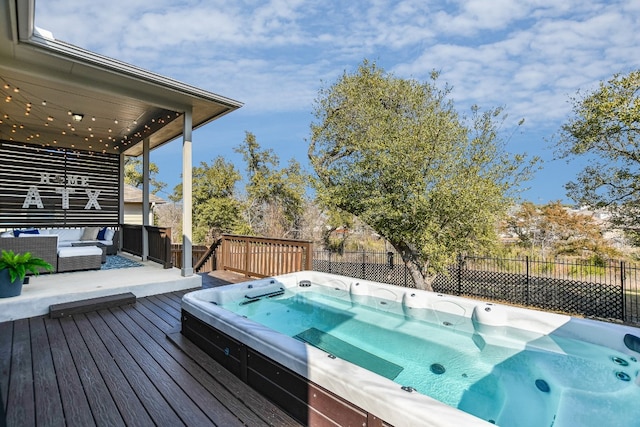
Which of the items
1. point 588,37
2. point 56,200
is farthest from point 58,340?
point 588,37

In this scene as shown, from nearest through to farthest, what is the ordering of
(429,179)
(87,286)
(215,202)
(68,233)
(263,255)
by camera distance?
(87,286) < (263,255) < (429,179) < (68,233) < (215,202)

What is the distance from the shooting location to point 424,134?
22.1 feet

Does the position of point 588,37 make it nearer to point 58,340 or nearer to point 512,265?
point 512,265

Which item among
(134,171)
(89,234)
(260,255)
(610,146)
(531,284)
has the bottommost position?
(531,284)

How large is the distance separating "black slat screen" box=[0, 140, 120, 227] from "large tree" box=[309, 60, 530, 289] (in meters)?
5.98

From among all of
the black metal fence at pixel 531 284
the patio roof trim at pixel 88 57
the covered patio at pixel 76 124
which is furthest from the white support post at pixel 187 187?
the black metal fence at pixel 531 284

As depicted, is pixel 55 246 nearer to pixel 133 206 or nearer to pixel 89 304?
pixel 89 304

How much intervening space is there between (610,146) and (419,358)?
8.10 m

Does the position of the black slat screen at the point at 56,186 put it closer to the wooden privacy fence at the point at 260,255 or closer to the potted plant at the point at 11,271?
the wooden privacy fence at the point at 260,255

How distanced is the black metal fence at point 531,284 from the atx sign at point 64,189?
7.64m

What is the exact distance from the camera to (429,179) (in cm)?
684

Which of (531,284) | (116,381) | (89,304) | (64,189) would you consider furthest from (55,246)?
(531,284)

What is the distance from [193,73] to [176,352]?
13.6 m

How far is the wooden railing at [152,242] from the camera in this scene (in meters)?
5.94
